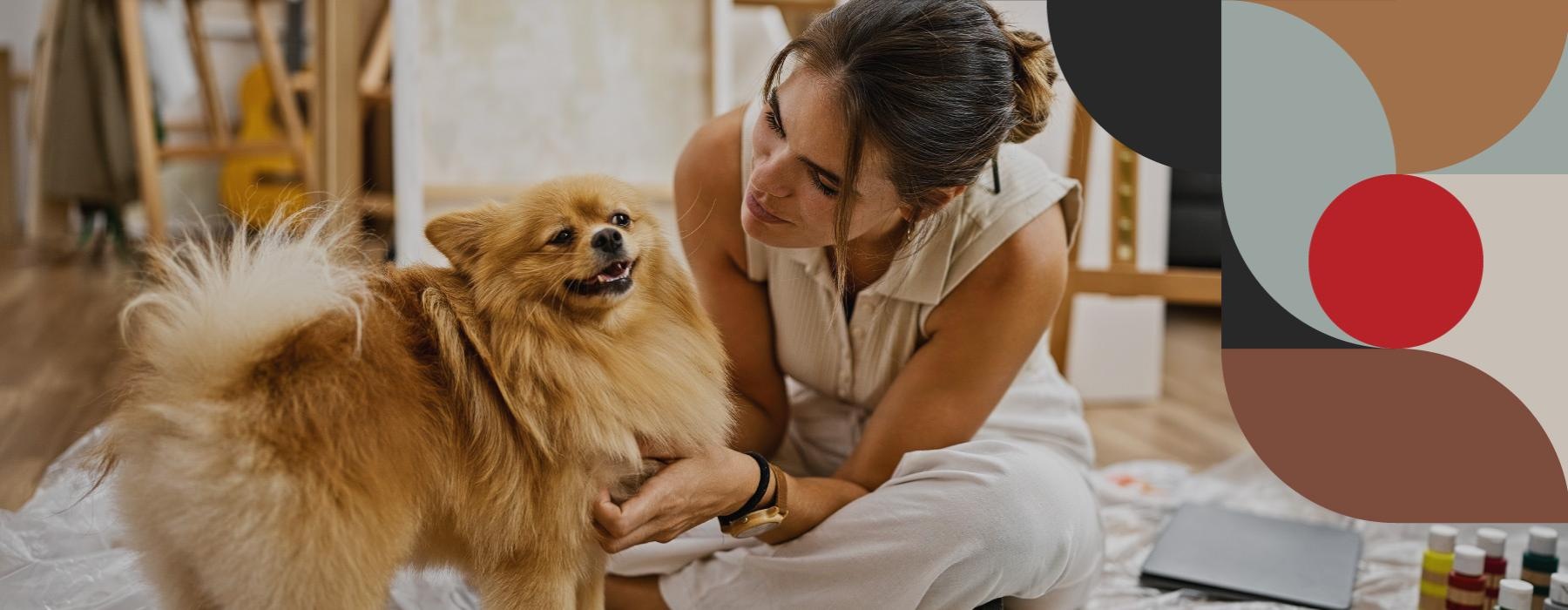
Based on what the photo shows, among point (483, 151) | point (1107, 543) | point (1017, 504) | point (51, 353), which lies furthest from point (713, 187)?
point (51, 353)

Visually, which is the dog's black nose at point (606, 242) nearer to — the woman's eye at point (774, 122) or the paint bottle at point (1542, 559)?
the woman's eye at point (774, 122)

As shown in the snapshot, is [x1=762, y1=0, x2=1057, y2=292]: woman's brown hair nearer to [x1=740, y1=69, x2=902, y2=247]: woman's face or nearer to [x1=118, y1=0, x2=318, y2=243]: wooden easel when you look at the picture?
[x1=740, y1=69, x2=902, y2=247]: woman's face

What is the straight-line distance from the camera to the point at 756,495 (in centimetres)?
126

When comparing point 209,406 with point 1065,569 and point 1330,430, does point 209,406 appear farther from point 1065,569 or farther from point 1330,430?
point 1330,430

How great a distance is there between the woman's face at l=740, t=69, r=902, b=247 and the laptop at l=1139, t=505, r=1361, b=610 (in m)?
0.84

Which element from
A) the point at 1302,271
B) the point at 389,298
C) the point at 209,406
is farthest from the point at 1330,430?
the point at 209,406

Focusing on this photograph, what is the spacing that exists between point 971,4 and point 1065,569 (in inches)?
27.1

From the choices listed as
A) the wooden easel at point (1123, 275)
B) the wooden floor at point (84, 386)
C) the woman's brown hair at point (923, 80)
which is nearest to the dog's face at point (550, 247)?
the woman's brown hair at point (923, 80)

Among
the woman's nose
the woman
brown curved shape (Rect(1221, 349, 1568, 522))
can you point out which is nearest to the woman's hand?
the woman

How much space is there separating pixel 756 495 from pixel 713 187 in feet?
1.38

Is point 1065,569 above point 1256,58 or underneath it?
underneath

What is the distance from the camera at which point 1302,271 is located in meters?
1.73

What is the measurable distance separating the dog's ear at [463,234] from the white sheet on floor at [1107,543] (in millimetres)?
349

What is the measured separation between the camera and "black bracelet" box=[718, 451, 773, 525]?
4.12 feet
